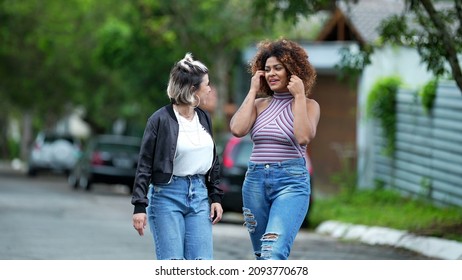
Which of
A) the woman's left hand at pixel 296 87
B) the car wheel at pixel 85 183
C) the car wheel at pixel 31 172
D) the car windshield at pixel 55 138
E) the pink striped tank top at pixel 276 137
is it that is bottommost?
the car wheel at pixel 31 172

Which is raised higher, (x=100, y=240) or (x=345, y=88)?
(x=345, y=88)

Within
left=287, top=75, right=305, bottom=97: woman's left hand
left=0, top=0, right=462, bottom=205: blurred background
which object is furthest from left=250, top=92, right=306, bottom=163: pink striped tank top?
left=0, top=0, right=462, bottom=205: blurred background

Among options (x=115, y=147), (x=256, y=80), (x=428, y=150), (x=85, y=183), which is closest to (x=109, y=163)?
(x=115, y=147)

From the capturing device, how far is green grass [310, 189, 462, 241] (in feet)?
52.1

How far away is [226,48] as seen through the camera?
32.9 m

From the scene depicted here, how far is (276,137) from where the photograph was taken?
300 inches

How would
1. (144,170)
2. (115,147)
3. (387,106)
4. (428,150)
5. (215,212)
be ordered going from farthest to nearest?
(115,147) < (387,106) < (428,150) < (215,212) < (144,170)

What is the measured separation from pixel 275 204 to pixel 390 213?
38.8ft

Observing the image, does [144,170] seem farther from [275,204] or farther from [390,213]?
[390,213]

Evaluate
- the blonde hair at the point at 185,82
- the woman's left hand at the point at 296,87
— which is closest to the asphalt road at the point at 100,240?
the blonde hair at the point at 185,82

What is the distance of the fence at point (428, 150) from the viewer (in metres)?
19.0

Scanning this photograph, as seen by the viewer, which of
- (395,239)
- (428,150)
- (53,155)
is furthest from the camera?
(53,155)

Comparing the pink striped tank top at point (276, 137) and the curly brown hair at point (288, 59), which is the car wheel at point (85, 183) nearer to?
the curly brown hair at point (288, 59)
